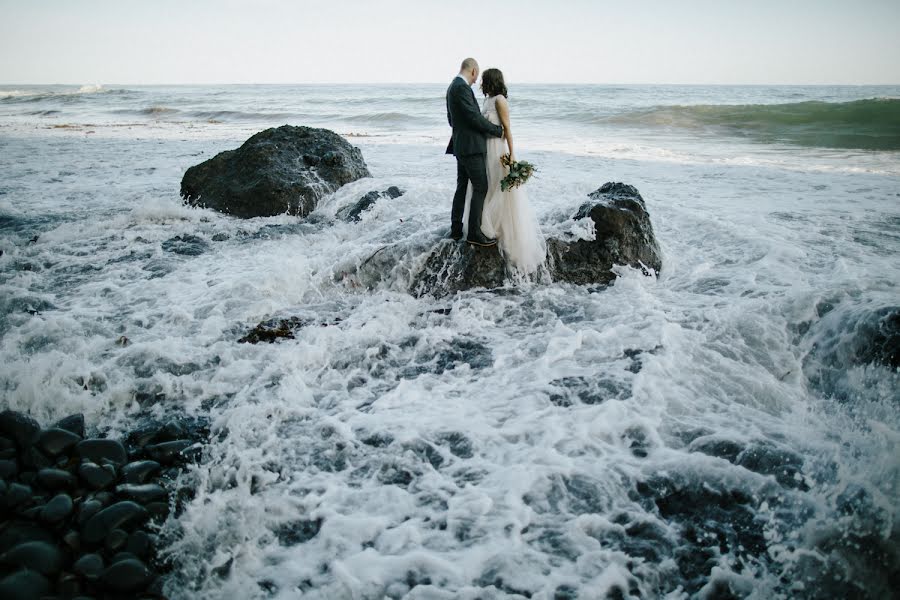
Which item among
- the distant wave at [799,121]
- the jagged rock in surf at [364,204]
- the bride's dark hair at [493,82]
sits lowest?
Result: the jagged rock in surf at [364,204]

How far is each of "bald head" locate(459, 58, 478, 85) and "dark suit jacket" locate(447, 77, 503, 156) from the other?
0.30ft

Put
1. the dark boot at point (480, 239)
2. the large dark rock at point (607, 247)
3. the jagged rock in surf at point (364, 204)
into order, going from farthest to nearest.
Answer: the jagged rock in surf at point (364, 204)
the large dark rock at point (607, 247)
the dark boot at point (480, 239)

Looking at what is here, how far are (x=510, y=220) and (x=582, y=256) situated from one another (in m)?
1.23

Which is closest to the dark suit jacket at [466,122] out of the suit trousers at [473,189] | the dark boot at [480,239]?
the suit trousers at [473,189]

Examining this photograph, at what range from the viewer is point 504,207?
647 centimetres

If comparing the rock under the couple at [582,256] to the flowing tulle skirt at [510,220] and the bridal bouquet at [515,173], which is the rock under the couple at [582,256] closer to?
the flowing tulle skirt at [510,220]

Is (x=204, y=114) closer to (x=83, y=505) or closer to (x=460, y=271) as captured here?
(x=460, y=271)

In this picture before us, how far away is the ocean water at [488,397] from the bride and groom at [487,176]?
54 cm

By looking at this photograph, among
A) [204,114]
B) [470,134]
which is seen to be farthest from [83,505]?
[204,114]

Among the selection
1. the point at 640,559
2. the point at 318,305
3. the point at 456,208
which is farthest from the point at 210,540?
the point at 456,208

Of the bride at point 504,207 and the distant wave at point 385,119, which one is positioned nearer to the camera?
the bride at point 504,207

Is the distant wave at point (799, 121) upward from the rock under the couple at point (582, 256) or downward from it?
upward

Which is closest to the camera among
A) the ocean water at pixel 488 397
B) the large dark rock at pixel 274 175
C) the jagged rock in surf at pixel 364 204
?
the ocean water at pixel 488 397

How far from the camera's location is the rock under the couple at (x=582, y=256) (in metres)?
6.66
